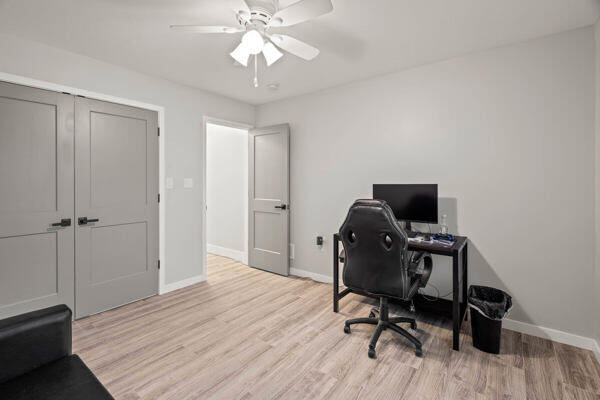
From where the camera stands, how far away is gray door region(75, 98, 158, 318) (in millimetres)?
2768

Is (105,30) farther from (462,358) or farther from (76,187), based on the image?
(462,358)

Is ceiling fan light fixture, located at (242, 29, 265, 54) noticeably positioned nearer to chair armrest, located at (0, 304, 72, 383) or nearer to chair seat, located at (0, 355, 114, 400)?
chair armrest, located at (0, 304, 72, 383)

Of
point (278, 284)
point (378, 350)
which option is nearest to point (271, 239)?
point (278, 284)

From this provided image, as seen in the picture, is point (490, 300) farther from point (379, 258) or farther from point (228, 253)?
point (228, 253)

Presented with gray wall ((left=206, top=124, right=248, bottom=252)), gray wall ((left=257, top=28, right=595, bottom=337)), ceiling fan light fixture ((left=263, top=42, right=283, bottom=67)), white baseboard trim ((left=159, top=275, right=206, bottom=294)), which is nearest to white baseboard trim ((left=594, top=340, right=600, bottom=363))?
gray wall ((left=257, top=28, right=595, bottom=337))

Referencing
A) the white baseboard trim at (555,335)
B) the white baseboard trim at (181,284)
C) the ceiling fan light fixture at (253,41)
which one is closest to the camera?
the ceiling fan light fixture at (253,41)

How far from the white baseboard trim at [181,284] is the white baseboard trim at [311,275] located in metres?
1.24

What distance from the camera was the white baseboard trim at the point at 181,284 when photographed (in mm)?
3385

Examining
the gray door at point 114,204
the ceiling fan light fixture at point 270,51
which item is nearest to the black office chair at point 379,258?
the ceiling fan light fixture at point 270,51

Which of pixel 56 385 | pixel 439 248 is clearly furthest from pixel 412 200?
pixel 56 385

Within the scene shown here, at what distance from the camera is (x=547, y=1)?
1926 millimetres

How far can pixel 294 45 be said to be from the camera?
208cm

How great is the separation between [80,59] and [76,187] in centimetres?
122

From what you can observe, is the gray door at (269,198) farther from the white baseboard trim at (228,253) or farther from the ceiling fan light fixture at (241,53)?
the ceiling fan light fixture at (241,53)
